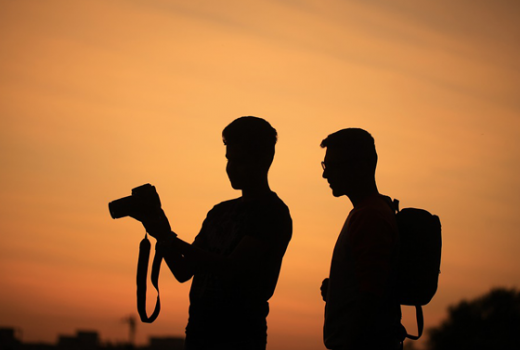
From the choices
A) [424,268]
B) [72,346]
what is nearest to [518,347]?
[72,346]

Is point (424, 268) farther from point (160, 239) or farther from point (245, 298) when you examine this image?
point (160, 239)

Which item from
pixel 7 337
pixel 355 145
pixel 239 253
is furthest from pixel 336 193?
pixel 7 337

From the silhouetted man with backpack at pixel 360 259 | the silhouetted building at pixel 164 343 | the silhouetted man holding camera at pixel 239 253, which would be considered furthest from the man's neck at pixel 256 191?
the silhouetted building at pixel 164 343

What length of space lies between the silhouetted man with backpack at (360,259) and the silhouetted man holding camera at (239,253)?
1.24 feet

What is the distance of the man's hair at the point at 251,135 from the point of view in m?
4.67

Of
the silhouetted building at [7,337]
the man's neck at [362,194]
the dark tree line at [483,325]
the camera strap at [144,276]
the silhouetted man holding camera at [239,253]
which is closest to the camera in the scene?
the silhouetted man holding camera at [239,253]

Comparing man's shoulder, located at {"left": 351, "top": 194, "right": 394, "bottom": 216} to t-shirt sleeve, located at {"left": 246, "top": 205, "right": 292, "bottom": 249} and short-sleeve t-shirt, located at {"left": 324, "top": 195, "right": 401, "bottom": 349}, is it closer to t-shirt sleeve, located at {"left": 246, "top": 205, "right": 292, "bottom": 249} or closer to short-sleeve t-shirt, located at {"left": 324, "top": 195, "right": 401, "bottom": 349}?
short-sleeve t-shirt, located at {"left": 324, "top": 195, "right": 401, "bottom": 349}

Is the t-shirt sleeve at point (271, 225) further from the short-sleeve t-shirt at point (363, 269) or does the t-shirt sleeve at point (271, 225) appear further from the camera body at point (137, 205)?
the camera body at point (137, 205)

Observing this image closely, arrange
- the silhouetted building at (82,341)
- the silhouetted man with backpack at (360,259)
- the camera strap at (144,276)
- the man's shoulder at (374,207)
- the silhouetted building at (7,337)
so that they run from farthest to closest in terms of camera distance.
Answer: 1. the silhouetted building at (82,341)
2. the silhouetted building at (7,337)
3. the camera strap at (144,276)
4. the man's shoulder at (374,207)
5. the silhouetted man with backpack at (360,259)

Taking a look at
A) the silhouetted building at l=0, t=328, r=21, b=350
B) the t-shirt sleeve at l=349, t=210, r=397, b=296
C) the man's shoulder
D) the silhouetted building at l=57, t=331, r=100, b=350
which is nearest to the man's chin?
the man's shoulder

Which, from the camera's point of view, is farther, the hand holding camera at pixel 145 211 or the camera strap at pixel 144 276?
the camera strap at pixel 144 276

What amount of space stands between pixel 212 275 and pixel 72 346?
72.2 metres

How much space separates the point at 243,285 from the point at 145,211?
0.73 meters

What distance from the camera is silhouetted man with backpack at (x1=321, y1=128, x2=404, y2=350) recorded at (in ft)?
13.8
